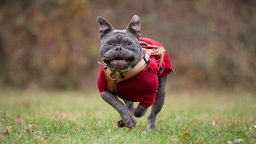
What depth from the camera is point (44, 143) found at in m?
4.77

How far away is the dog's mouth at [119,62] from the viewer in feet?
17.3

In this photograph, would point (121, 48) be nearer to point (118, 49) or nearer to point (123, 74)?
point (118, 49)

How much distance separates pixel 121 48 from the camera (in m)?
5.29

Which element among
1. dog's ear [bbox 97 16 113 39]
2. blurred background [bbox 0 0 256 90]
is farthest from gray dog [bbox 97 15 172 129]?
blurred background [bbox 0 0 256 90]

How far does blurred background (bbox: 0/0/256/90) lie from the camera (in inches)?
675

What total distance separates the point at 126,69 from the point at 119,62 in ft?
0.72

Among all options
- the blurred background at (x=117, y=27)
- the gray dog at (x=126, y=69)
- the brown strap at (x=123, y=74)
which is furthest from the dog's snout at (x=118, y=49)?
the blurred background at (x=117, y=27)

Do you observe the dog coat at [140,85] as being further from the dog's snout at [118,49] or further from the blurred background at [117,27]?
the blurred background at [117,27]

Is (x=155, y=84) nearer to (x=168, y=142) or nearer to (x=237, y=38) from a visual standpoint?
(x=168, y=142)

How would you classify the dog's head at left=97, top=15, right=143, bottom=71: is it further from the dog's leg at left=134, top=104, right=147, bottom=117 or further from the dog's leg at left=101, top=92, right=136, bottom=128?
the dog's leg at left=134, top=104, right=147, bottom=117

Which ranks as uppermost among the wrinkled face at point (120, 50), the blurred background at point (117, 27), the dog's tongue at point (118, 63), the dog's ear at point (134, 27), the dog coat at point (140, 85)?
the dog's ear at point (134, 27)

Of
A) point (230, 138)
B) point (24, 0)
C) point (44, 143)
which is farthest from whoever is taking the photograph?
point (24, 0)

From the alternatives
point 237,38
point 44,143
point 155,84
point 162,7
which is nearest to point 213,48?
point 237,38

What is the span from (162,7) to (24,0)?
548cm
